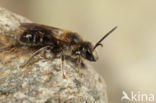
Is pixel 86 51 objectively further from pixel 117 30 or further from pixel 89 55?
pixel 117 30

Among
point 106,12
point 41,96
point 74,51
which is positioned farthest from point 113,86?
point 41,96

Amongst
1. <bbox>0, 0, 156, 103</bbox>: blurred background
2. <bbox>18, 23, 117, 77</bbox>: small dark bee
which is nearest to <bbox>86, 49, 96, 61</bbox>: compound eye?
<bbox>18, 23, 117, 77</bbox>: small dark bee

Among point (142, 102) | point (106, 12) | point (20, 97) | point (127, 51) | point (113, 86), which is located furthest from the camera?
point (106, 12)

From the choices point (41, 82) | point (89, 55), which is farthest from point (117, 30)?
point (41, 82)

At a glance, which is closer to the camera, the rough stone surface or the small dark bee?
the rough stone surface

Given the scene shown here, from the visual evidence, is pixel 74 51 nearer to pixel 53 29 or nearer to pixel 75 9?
pixel 53 29

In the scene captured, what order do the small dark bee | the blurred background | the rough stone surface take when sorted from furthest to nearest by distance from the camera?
the blurred background < the small dark bee < the rough stone surface

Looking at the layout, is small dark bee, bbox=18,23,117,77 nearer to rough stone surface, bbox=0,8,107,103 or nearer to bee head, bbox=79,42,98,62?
bee head, bbox=79,42,98,62
